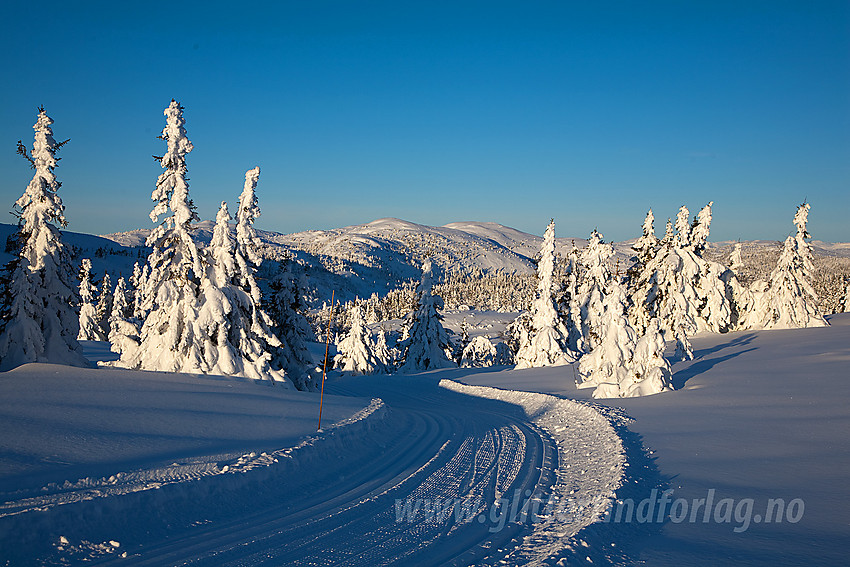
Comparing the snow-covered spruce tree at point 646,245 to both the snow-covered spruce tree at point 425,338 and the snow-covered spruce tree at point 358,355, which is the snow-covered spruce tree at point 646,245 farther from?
the snow-covered spruce tree at point 358,355

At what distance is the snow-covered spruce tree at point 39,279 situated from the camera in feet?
67.4

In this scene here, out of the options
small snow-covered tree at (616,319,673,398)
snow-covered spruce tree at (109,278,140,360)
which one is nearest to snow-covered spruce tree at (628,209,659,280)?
small snow-covered tree at (616,319,673,398)

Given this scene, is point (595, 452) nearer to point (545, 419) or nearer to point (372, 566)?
point (545, 419)

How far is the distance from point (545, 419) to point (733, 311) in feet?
137

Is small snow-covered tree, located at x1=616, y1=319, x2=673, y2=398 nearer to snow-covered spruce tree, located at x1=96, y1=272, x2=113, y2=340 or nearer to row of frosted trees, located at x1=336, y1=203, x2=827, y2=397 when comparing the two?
row of frosted trees, located at x1=336, y1=203, x2=827, y2=397

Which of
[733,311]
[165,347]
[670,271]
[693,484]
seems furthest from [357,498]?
[733,311]

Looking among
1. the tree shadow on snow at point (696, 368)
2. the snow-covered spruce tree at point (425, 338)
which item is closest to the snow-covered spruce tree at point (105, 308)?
the snow-covered spruce tree at point (425, 338)

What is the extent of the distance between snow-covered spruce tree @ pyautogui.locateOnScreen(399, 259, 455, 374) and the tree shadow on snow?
957 inches

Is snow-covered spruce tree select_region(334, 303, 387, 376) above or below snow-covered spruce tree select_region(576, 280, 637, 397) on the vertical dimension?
below

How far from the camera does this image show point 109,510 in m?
7.01

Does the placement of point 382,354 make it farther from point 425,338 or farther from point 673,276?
point 673,276

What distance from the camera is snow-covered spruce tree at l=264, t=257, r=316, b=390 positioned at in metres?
26.3

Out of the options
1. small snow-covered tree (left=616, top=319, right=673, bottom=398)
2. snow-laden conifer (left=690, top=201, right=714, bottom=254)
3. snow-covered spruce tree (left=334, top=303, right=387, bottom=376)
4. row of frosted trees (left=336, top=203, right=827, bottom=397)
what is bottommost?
snow-covered spruce tree (left=334, top=303, right=387, bottom=376)

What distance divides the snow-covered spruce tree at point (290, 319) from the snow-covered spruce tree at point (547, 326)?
18950mm
